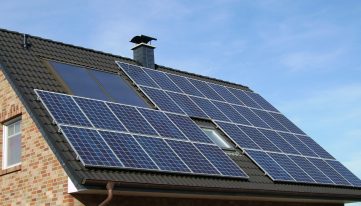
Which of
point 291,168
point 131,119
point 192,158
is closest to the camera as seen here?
point 192,158

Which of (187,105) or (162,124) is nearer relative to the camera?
(162,124)

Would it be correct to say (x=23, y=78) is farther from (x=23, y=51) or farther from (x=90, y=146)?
(x=90, y=146)

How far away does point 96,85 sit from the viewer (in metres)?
14.6

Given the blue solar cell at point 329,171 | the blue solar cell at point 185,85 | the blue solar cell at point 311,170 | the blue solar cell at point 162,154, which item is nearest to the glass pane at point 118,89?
the blue solar cell at point 162,154

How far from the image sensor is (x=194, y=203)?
1263 cm

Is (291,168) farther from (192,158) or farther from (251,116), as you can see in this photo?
(192,158)

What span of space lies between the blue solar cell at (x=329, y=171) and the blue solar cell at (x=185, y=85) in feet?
14.4

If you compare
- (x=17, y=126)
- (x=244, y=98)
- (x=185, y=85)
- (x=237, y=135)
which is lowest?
(x=17, y=126)

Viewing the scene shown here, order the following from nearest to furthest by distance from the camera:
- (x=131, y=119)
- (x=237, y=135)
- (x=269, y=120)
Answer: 1. (x=131, y=119)
2. (x=237, y=135)
3. (x=269, y=120)

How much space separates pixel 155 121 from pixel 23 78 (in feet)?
11.5

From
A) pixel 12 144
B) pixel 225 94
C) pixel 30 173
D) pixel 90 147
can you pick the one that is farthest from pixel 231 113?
pixel 30 173

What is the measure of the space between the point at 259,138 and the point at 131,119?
5.13m

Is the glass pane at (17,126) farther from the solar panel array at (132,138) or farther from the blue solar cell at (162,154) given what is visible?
the blue solar cell at (162,154)

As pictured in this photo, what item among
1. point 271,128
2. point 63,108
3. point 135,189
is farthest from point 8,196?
point 271,128
